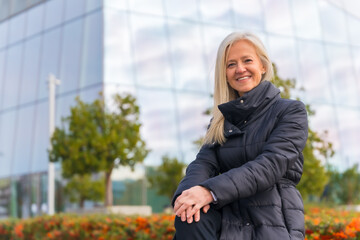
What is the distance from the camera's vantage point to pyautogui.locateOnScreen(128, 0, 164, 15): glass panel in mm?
17438

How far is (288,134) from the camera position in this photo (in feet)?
8.37

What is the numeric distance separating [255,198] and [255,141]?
296 millimetres

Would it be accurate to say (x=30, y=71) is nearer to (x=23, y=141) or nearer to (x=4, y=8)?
(x=23, y=141)

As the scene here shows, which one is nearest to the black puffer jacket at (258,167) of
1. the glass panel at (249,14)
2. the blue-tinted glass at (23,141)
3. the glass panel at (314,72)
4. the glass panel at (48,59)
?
the glass panel at (48,59)

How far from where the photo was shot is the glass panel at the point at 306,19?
21297 mm

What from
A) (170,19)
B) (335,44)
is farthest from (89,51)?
(335,44)

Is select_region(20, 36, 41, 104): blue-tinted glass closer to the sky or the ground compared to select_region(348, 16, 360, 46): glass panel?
closer to the ground

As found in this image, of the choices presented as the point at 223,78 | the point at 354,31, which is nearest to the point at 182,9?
the point at 354,31

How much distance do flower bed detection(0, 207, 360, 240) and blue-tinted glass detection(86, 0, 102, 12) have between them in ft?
30.3

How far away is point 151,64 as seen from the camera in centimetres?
1727

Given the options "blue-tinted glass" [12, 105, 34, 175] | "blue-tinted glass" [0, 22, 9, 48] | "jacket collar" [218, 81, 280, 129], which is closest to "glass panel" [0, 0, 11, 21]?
"blue-tinted glass" [0, 22, 9, 48]

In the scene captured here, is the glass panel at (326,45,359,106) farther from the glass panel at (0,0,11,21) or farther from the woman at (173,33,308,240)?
the woman at (173,33,308,240)

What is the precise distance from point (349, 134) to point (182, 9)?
28.9 ft

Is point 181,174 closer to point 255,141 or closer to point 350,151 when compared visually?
point 350,151
